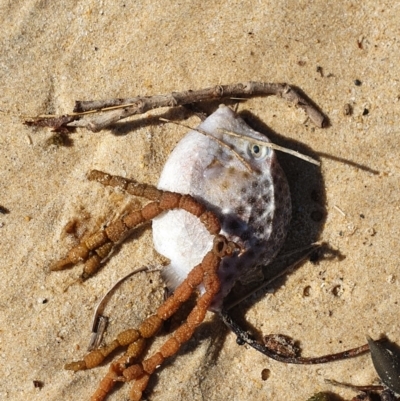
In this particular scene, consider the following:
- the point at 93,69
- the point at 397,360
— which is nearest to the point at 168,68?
the point at 93,69

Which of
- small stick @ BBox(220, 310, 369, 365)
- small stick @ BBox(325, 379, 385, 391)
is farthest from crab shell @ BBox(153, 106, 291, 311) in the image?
small stick @ BBox(325, 379, 385, 391)

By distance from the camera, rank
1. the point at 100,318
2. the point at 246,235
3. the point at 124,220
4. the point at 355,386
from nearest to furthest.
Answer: the point at 124,220
the point at 246,235
the point at 100,318
the point at 355,386

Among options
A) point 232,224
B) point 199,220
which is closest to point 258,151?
point 232,224

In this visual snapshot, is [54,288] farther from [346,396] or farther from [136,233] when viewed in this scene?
[346,396]

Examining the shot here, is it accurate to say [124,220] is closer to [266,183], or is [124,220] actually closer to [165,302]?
[165,302]

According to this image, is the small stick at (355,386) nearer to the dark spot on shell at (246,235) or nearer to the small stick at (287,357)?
the small stick at (287,357)

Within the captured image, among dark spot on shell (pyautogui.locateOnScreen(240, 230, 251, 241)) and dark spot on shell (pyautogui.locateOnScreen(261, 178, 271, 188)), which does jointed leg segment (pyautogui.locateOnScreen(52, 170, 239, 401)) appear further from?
dark spot on shell (pyautogui.locateOnScreen(261, 178, 271, 188))

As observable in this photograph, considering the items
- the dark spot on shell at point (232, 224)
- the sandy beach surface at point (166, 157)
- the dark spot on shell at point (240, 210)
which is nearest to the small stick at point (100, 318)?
the sandy beach surface at point (166, 157)
